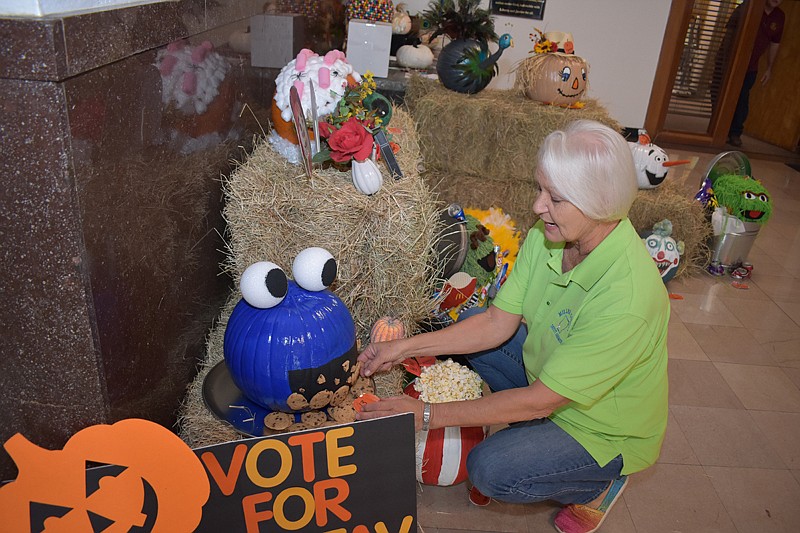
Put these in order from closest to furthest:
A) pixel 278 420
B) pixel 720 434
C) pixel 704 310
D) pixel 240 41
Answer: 1. pixel 278 420
2. pixel 240 41
3. pixel 720 434
4. pixel 704 310

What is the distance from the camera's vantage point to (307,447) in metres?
1.42

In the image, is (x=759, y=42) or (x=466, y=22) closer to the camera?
(x=466, y=22)

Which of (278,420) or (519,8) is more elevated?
(519,8)

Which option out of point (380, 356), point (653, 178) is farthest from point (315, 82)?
point (653, 178)

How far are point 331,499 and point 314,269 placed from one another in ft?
2.00

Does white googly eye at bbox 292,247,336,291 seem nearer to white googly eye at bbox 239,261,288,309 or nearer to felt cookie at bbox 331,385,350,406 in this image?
white googly eye at bbox 239,261,288,309

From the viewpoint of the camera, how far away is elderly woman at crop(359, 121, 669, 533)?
5.41 feet

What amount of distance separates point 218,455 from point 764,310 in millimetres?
3565

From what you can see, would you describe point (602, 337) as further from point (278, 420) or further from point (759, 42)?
point (759, 42)

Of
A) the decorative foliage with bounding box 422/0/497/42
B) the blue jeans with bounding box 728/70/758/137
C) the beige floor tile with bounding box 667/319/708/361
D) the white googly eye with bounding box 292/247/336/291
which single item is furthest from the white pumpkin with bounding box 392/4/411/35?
the blue jeans with bounding box 728/70/758/137

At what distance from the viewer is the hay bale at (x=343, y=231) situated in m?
2.20

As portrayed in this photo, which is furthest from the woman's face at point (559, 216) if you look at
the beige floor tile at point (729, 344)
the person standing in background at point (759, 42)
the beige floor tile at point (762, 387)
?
the person standing in background at point (759, 42)

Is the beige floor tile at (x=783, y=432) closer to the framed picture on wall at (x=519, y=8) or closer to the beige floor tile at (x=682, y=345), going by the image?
the beige floor tile at (x=682, y=345)

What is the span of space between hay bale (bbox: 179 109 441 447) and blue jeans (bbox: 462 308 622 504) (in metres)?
0.44
